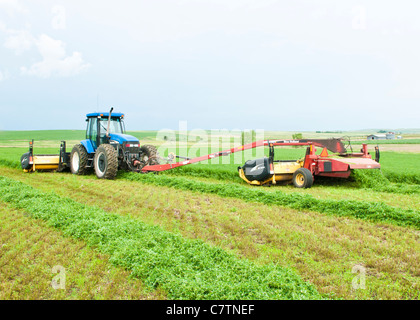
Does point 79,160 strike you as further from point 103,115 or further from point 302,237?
point 302,237

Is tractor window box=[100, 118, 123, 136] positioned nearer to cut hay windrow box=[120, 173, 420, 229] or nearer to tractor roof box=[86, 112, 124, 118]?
tractor roof box=[86, 112, 124, 118]

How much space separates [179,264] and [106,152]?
8.20 meters

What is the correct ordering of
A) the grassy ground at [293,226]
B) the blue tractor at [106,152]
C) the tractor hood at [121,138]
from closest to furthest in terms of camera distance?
1. the grassy ground at [293,226]
2. the blue tractor at [106,152]
3. the tractor hood at [121,138]

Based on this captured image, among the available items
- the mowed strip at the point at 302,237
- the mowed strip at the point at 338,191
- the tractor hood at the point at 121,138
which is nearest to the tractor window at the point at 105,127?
the tractor hood at the point at 121,138

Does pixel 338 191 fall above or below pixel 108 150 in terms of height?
below

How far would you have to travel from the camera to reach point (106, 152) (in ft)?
36.3

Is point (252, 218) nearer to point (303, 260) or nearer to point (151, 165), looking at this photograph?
point (303, 260)

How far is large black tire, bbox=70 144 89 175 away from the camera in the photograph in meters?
12.4

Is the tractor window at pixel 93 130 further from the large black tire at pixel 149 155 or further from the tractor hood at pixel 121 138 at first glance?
the large black tire at pixel 149 155

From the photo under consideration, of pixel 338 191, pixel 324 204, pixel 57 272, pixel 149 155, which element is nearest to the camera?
pixel 57 272

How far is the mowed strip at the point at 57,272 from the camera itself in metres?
3.24

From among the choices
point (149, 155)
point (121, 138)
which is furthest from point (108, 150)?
point (149, 155)

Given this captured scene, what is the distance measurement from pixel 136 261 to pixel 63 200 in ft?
14.1

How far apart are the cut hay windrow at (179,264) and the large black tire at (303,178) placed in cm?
580
